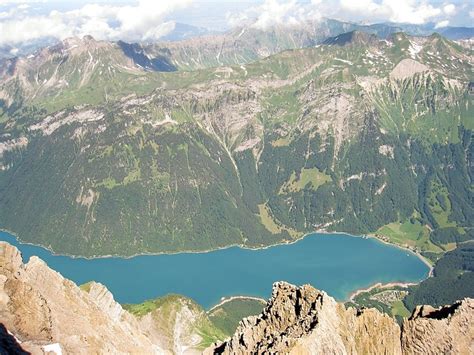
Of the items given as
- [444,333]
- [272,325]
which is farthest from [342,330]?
[444,333]

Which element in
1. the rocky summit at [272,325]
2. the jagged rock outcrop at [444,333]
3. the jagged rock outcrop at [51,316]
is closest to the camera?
the jagged rock outcrop at [51,316]

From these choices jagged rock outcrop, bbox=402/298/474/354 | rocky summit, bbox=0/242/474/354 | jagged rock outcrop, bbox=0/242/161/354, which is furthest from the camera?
jagged rock outcrop, bbox=402/298/474/354

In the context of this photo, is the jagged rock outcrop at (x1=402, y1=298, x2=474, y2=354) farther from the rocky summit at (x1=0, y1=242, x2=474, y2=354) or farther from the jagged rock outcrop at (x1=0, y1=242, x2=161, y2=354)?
the jagged rock outcrop at (x1=0, y1=242, x2=161, y2=354)

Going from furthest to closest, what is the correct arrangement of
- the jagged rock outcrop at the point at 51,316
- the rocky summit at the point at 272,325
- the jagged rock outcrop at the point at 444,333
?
the jagged rock outcrop at the point at 444,333 → the rocky summit at the point at 272,325 → the jagged rock outcrop at the point at 51,316

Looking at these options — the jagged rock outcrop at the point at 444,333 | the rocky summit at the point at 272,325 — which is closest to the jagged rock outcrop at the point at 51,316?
the rocky summit at the point at 272,325

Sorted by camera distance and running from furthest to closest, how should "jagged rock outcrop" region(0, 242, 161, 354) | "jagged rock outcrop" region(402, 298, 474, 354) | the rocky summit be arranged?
1. "jagged rock outcrop" region(402, 298, 474, 354)
2. the rocky summit
3. "jagged rock outcrop" region(0, 242, 161, 354)

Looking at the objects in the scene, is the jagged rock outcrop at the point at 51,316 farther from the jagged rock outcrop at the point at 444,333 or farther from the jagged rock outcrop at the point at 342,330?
the jagged rock outcrop at the point at 444,333

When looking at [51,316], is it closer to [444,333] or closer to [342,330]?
[342,330]

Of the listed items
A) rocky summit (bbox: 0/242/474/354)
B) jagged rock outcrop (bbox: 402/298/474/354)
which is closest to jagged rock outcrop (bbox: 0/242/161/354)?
rocky summit (bbox: 0/242/474/354)

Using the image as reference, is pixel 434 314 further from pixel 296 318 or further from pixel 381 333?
pixel 296 318

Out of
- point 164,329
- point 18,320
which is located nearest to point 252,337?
point 18,320
